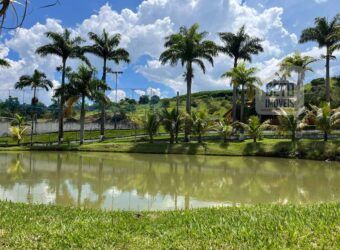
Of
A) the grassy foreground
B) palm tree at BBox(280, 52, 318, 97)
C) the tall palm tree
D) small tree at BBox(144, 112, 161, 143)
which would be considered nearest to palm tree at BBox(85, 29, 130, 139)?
the tall palm tree

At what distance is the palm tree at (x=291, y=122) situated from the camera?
29938mm

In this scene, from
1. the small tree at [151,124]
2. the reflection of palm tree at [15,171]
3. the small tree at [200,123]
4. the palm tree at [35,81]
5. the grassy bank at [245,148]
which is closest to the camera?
the reflection of palm tree at [15,171]

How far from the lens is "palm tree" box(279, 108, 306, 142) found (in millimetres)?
29938

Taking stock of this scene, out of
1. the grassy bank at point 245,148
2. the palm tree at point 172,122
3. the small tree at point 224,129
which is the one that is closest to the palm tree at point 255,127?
the grassy bank at point 245,148

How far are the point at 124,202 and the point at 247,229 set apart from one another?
6280mm

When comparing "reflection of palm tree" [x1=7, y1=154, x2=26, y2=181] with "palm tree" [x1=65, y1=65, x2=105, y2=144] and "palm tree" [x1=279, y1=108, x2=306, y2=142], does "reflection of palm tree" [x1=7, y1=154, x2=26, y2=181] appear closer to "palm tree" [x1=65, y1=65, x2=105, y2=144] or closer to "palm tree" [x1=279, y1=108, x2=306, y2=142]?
"palm tree" [x1=65, y1=65, x2=105, y2=144]

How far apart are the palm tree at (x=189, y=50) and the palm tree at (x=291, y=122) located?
876 cm

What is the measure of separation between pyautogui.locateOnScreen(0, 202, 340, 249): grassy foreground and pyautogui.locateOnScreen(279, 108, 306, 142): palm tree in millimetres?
23607

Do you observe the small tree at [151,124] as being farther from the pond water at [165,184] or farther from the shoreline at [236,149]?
the pond water at [165,184]

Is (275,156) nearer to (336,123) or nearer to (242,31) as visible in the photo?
(336,123)

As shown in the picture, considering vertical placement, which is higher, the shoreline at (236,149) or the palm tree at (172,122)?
the palm tree at (172,122)

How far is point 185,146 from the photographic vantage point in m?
31.5

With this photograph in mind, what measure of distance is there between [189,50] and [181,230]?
31282 mm

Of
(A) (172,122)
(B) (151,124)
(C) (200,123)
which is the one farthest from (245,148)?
(B) (151,124)
